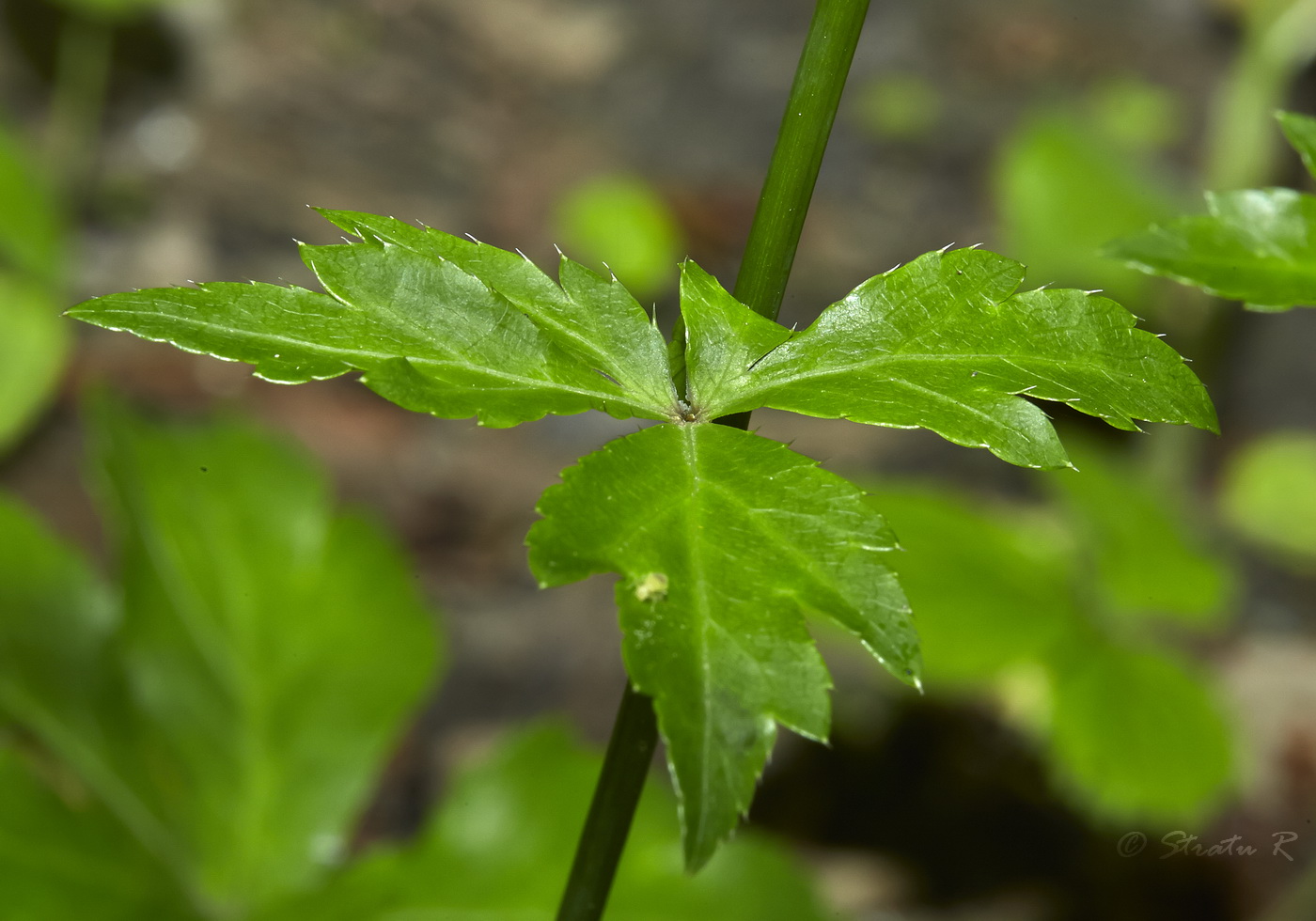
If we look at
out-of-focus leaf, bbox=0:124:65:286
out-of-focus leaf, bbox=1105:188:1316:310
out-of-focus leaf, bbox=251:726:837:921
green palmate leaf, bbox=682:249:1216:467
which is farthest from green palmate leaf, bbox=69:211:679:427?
out-of-focus leaf, bbox=0:124:65:286

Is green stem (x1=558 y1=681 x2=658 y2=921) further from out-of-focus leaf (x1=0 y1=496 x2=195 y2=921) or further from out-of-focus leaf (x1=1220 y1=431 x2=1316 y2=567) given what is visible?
out-of-focus leaf (x1=1220 y1=431 x2=1316 y2=567)

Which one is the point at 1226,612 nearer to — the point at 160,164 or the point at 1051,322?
the point at 1051,322

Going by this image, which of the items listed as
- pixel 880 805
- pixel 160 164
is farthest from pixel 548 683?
pixel 160 164

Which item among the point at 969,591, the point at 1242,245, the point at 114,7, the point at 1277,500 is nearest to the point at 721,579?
the point at 1242,245

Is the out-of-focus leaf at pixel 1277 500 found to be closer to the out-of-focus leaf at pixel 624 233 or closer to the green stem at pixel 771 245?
the out-of-focus leaf at pixel 624 233

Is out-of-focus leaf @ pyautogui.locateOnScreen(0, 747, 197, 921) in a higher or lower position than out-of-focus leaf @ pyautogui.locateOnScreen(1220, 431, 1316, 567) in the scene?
lower

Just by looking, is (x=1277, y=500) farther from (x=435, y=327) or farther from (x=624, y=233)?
(x=435, y=327)
